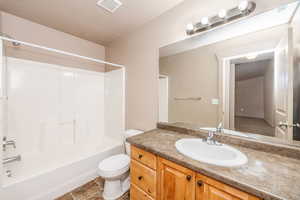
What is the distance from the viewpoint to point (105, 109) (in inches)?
110

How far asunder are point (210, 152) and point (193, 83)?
769 mm

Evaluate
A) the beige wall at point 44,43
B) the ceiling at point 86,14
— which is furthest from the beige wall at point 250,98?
the beige wall at point 44,43

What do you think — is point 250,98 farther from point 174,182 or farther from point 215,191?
point 174,182

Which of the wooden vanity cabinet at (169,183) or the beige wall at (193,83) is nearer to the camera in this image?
the wooden vanity cabinet at (169,183)

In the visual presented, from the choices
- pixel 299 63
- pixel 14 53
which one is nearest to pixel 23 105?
pixel 14 53

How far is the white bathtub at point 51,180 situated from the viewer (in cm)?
127

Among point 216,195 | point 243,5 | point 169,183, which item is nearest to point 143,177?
point 169,183

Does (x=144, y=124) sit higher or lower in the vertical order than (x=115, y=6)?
lower

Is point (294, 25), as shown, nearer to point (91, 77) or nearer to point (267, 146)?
point (267, 146)

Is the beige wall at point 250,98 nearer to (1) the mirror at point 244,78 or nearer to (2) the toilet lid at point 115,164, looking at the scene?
(1) the mirror at point 244,78

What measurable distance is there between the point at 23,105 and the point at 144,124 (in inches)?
72.7

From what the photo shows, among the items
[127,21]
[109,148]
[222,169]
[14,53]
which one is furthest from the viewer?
[109,148]

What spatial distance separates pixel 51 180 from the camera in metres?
1.48

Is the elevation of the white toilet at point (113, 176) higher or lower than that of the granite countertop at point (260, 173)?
lower
